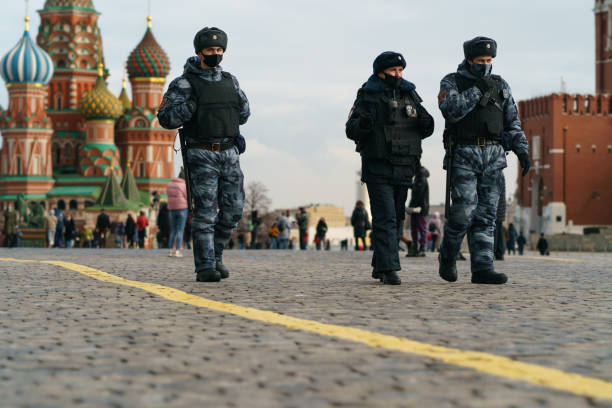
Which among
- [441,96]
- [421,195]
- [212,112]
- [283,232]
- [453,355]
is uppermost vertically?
[441,96]

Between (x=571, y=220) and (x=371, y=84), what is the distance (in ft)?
277

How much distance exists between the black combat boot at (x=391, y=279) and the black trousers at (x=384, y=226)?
33 millimetres

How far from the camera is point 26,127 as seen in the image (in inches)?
3374

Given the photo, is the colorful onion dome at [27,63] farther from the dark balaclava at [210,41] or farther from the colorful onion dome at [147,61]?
the dark balaclava at [210,41]

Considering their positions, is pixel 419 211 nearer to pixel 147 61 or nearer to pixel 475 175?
pixel 475 175

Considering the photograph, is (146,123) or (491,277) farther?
(146,123)

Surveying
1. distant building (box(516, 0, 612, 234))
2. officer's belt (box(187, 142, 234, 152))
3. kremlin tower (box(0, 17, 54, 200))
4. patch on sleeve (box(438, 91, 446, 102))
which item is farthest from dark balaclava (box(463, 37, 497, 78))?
distant building (box(516, 0, 612, 234))

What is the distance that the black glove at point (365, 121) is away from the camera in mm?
8703

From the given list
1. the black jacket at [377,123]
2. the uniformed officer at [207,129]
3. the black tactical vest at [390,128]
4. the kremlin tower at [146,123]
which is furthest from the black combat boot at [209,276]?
the kremlin tower at [146,123]

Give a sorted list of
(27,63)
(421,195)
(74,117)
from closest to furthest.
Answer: (421,195), (27,63), (74,117)

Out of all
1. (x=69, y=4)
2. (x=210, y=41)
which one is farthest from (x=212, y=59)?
(x=69, y=4)

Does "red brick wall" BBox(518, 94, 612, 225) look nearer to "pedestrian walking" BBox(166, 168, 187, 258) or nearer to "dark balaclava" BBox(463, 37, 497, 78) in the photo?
"pedestrian walking" BBox(166, 168, 187, 258)

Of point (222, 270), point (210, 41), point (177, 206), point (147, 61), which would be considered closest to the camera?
point (210, 41)

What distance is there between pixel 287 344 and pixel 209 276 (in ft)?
13.4
